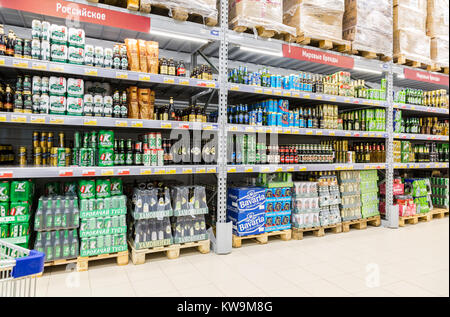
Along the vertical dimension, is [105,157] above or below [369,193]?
above

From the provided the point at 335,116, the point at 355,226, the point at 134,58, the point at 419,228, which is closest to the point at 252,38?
the point at 134,58

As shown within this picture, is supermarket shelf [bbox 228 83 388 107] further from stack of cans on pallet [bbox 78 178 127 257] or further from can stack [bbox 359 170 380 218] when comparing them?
stack of cans on pallet [bbox 78 178 127 257]

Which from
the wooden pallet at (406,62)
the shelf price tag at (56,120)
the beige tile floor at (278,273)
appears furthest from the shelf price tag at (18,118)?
the wooden pallet at (406,62)

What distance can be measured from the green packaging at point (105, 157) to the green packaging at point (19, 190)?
0.76m

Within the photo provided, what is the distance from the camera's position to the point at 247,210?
14.0ft

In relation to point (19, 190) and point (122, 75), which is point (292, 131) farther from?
point (19, 190)

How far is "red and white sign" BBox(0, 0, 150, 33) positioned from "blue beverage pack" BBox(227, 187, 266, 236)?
248 cm

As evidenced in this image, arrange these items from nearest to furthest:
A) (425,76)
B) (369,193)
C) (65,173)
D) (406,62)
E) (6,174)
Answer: (6,174)
(65,173)
(369,193)
(406,62)
(425,76)

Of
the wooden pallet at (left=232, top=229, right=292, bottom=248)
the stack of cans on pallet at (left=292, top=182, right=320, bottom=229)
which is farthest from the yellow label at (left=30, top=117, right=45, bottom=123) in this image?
the stack of cans on pallet at (left=292, top=182, right=320, bottom=229)

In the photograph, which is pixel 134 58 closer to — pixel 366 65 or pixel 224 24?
pixel 224 24

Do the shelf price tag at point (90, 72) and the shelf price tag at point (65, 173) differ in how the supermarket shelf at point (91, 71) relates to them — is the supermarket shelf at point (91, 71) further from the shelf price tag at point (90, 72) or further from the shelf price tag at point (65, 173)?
the shelf price tag at point (65, 173)

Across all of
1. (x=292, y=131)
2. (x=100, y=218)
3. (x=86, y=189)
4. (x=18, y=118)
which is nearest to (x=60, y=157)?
(x=86, y=189)

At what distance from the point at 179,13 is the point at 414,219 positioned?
226 inches

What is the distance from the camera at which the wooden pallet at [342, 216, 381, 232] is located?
5176 mm
